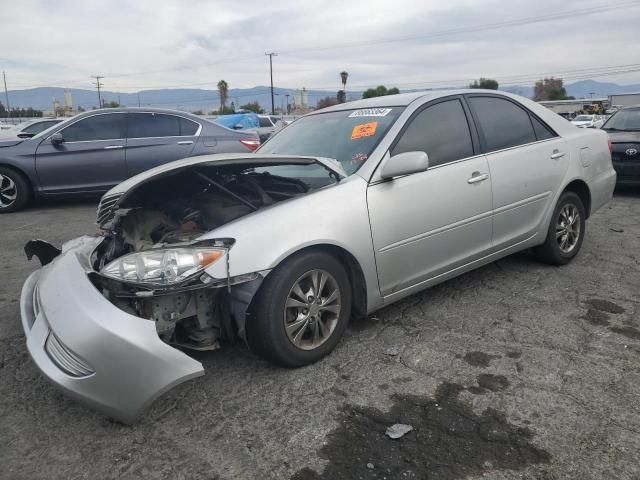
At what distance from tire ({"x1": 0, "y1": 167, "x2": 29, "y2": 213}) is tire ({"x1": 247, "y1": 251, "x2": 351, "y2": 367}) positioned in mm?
6415

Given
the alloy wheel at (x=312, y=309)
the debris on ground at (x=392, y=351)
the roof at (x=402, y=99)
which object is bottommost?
the debris on ground at (x=392, y=351)

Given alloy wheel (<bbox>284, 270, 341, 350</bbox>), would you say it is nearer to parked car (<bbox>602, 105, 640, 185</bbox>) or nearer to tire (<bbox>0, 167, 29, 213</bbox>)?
tire (<bbox>0, 167, 29, 213</bbox>)

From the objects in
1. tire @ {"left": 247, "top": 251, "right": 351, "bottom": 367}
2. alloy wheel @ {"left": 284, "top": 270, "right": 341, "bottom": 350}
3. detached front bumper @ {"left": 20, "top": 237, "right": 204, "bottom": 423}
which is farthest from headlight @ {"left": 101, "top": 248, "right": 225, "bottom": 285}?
alloy wheel @ {"left": 284, "top": 270, "right": 341, "bottom": 350}

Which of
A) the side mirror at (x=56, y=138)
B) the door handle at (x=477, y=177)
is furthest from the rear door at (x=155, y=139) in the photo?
the door handle at (x=477, y=177)

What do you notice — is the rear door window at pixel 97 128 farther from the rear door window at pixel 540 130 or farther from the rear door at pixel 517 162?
the rear door window at pixel 540 130

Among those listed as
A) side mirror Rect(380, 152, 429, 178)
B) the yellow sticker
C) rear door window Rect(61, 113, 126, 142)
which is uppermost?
rear door window Rect(61, 113, 126, 142)

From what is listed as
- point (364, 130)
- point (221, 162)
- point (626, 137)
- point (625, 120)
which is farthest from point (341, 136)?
point (625, 120)

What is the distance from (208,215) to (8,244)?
3.92 m

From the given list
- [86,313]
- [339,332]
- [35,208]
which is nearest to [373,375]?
[339,332]

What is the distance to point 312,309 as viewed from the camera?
9.64 ft

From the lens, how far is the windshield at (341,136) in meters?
3.52

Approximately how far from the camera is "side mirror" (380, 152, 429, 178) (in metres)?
3.19

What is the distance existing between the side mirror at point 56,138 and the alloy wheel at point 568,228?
6682mm

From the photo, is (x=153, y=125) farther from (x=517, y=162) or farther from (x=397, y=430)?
(x=397, y=430)
